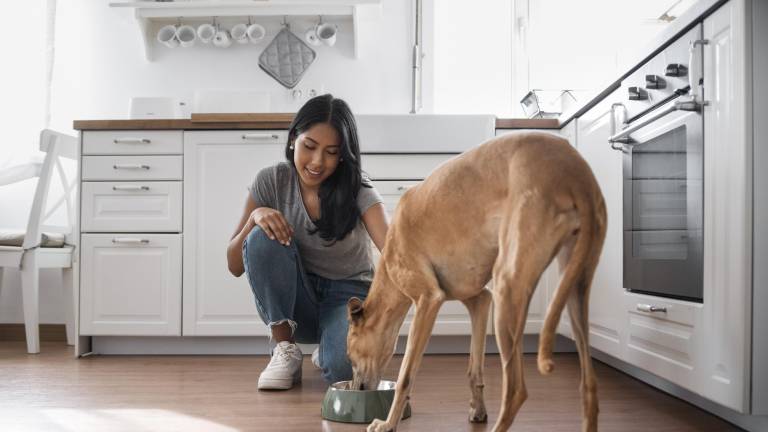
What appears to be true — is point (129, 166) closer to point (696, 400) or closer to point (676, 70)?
point (676, 70)

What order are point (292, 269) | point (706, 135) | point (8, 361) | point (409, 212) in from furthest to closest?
point (8, 361) < point (292, 269) < point (706, 135) < point (409, 212)

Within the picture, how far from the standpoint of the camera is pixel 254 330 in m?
2.98

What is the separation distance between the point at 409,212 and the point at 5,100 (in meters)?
3.57

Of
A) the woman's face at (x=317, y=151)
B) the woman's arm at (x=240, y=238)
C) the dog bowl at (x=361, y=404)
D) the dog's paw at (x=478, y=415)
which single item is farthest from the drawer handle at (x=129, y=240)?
the dog's paw at (x=478, y=415)

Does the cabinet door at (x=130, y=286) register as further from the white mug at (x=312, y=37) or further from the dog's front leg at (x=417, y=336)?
the dog's front leg at (x=417, y=336)

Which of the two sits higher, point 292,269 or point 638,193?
point 638,193

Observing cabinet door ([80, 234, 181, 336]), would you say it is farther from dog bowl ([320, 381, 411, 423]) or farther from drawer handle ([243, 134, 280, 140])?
dog bowl ([320, 381, 411, 423])

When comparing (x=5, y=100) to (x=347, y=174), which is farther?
(x=5, y=100)

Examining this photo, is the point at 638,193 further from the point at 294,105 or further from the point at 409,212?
the point at 294,105

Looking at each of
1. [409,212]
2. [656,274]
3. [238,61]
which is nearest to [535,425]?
[656,274]

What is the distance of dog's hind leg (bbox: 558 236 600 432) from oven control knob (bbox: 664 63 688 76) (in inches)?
29.6

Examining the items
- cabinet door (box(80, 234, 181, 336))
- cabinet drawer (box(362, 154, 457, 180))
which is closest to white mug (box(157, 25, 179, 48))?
cabinet door (box(80, 234, 181, 336))

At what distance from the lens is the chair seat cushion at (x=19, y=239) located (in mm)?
3170

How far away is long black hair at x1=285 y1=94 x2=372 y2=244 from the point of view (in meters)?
1.97
